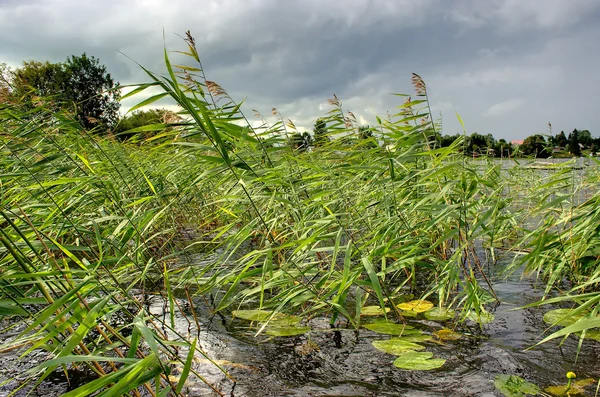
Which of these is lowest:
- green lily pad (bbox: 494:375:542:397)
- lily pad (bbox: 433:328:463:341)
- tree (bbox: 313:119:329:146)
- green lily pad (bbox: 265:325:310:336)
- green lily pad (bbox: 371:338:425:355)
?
green lily pad (bbox: 494:375:542:397)

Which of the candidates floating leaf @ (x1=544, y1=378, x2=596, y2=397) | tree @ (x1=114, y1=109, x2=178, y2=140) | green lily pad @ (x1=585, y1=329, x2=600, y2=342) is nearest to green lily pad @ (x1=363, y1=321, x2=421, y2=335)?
floating leaf @ (x1=544, y1=378, x2=596, y2=397)

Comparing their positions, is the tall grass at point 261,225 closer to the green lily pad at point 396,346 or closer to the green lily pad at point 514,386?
the green lily pad at point 396,346

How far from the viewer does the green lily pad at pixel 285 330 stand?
295cm

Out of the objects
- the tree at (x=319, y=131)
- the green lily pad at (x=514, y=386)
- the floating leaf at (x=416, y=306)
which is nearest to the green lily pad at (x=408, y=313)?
the floating leaf at (x=416, y=306)

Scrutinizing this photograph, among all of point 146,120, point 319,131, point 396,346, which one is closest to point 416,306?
point 396,346

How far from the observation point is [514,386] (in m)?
2.23

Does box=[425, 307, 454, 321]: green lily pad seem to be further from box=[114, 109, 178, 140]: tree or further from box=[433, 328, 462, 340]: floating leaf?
box=[114, 109, 178, 140]: tree

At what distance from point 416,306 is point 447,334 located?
474 millimetres

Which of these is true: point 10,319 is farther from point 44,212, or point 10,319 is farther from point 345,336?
point 345,336

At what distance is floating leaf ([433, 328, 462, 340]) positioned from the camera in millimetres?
2900

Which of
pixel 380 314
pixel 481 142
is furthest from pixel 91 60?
pixel 380 314

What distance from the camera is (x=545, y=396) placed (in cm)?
214

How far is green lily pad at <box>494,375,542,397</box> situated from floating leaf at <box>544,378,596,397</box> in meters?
0.07

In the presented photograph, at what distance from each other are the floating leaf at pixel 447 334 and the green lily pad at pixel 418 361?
1.20 feet
